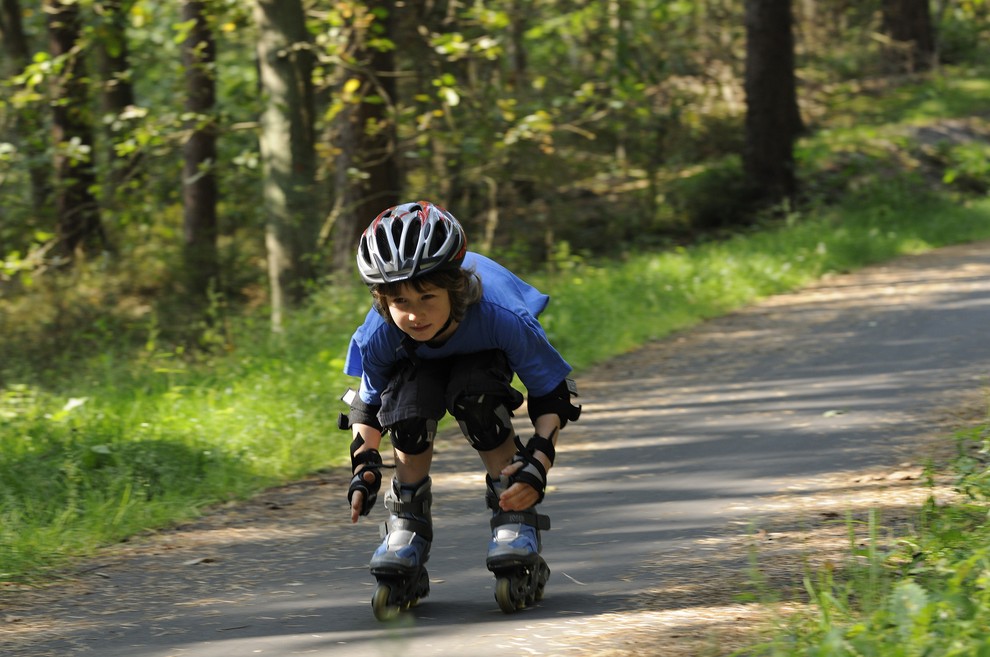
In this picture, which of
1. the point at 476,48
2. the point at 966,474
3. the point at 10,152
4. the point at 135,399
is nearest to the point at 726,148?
the point at 476,48

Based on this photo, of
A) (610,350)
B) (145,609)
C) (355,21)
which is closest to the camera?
(145,609)

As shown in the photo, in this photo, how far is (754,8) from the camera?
1786 cm

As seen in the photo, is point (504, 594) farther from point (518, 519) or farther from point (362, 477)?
point (362, 477)

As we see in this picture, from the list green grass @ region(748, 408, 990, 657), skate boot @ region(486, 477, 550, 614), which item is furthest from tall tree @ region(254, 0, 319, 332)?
green grass @ region(748, 408, 990, 657)

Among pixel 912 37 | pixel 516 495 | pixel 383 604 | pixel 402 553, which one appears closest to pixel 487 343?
pixel 516 495

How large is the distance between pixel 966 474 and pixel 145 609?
10.5 ft

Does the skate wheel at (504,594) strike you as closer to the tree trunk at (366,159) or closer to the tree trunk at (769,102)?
the tree trunk at (366,159)

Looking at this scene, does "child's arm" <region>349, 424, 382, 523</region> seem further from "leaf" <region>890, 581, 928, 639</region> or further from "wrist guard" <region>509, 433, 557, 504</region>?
"leaf" <region>890, 581, 928, 639</region>

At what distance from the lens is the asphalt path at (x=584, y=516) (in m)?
4.26

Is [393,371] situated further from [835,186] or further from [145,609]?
[835,186]

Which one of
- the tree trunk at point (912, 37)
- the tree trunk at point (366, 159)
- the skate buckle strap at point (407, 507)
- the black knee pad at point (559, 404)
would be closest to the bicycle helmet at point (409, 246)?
the black knee pad at point (559, 404)

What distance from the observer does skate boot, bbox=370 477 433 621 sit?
4246 mm

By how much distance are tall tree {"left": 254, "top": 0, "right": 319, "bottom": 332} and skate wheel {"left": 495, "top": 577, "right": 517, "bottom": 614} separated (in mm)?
8021

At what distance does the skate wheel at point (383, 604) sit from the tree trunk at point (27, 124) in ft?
31.9
